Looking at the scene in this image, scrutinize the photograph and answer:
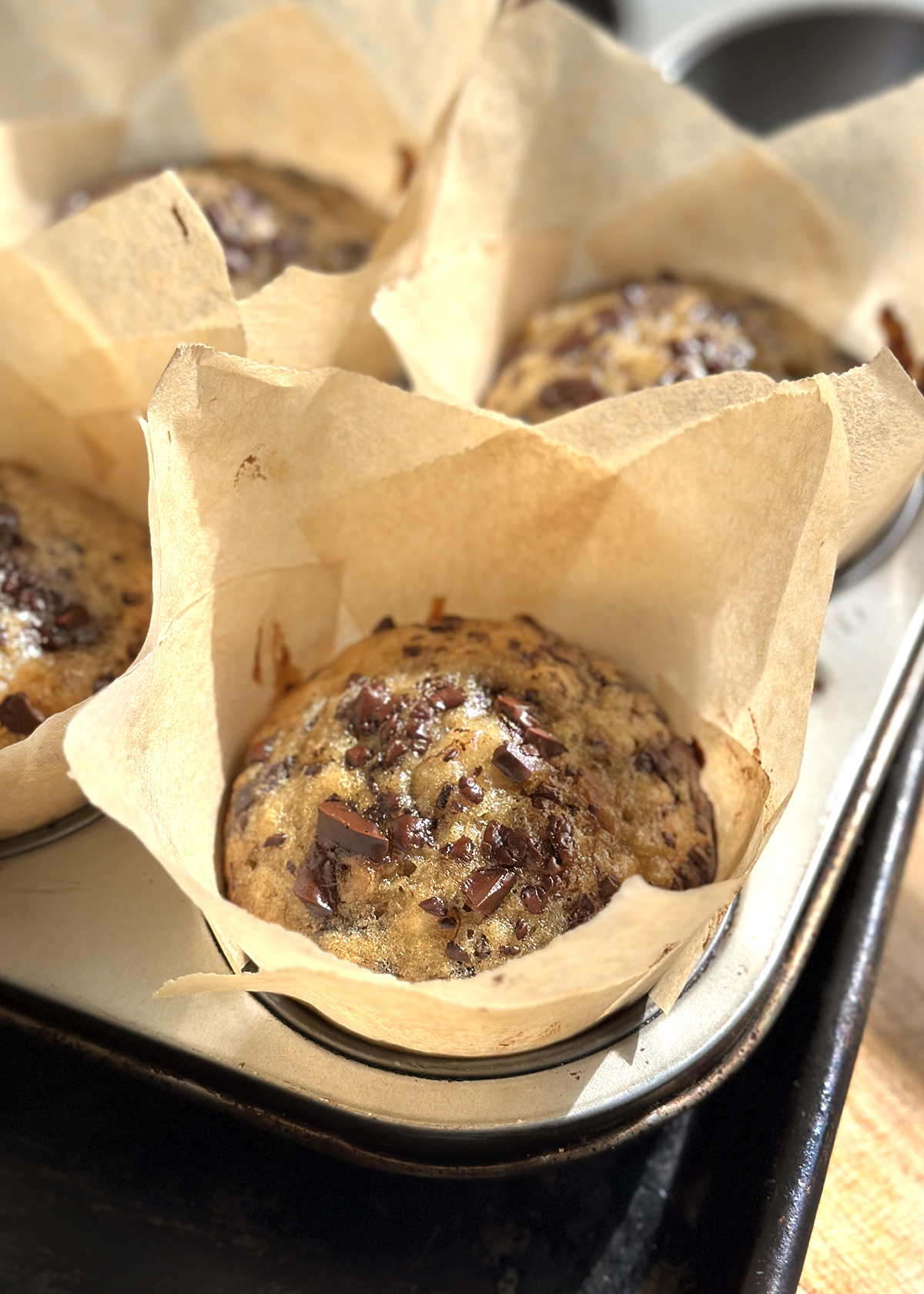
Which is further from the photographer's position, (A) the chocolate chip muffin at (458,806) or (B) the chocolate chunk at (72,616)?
(B) the chocolate chunk at (72,616)

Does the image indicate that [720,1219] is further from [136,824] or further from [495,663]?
[136,824]

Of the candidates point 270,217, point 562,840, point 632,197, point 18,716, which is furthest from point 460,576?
point 270,217

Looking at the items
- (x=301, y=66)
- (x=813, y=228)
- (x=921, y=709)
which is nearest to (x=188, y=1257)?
(x=921, y=709)

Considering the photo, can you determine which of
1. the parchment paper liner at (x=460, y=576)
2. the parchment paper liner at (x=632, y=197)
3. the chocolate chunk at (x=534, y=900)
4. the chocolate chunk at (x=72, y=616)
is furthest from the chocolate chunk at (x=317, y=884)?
the parchment paper liner at (x=632, y=197)

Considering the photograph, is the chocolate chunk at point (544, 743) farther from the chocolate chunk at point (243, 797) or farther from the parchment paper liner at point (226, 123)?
the parchment paper liner at point (226, 123)

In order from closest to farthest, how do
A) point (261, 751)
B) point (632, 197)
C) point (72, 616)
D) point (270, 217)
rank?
point (261, 751) → point (72, 616) → point (632, 197) → point (270, 217)

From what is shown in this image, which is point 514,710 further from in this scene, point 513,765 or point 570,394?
point 570,394
